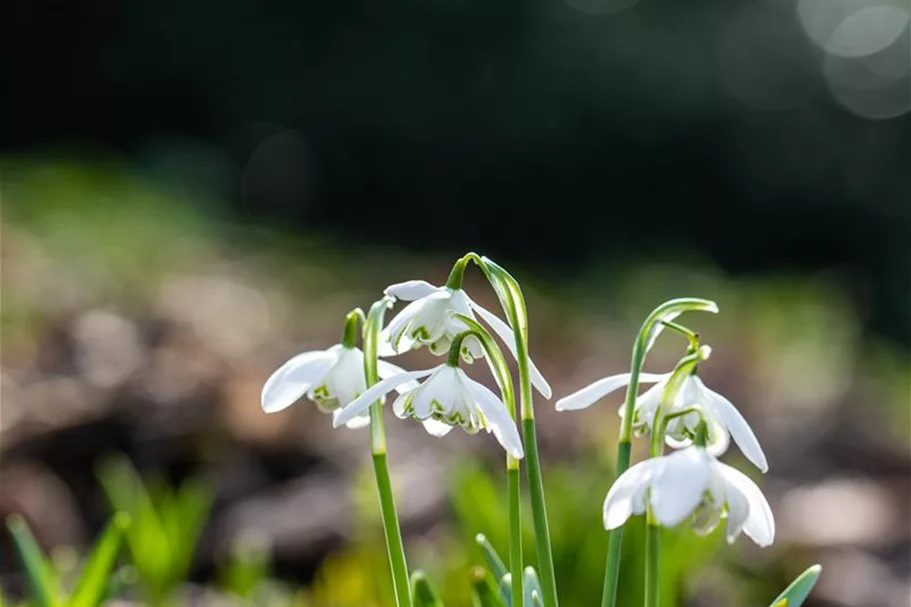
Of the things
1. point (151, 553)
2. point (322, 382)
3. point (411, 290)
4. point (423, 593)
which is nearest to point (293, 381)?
point (322, 382)

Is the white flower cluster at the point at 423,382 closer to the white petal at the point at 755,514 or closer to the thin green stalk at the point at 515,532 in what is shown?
the thin green stalk at the point at 515,532

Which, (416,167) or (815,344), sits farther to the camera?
(416,167)

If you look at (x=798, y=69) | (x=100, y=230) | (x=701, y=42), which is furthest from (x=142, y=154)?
(x=798, y=69)

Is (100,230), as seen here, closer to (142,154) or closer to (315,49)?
(142,154)

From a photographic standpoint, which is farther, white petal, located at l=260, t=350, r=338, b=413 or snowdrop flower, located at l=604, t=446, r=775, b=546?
white petal, located at l=260, t=350, r=338, b=413

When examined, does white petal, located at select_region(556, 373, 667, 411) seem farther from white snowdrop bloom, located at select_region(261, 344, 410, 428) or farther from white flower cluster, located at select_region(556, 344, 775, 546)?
white snowdrop bloom, located at select_region(261, 344, 410, 428)

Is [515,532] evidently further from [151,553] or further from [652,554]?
[151,553]

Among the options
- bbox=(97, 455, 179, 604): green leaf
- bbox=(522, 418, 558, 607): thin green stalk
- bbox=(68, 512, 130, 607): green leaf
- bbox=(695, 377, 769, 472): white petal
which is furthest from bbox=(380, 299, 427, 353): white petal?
bbox=(97, 455, 179, 604): green leaf
